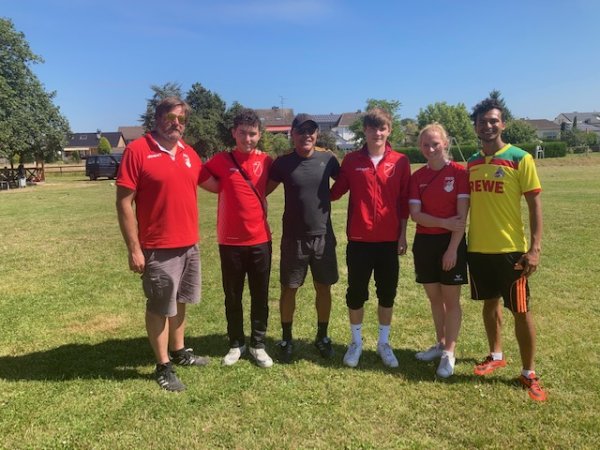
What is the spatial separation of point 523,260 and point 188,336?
3253 millimetres

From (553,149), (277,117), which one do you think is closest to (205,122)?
(553,149)

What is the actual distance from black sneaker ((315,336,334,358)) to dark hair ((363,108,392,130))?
1962 mm

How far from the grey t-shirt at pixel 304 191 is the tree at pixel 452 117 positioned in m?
77.6

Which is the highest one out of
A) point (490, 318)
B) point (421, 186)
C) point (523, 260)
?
point (421, 186)

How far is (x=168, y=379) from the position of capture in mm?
3684

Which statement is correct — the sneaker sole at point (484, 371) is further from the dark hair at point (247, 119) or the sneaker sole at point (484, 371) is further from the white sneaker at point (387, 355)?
the dark hair at point (247, 119)

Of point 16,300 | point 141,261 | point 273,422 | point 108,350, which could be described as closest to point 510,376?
point 273,422

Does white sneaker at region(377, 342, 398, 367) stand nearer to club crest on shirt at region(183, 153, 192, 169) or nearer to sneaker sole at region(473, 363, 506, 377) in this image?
sneaker sole at region(473, 363, 506, 377)

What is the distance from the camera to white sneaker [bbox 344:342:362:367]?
4.02 meters

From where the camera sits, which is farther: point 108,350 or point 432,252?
point 108,350

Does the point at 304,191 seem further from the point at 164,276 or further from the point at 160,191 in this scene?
the point at 164,276

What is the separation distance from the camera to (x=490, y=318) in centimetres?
385

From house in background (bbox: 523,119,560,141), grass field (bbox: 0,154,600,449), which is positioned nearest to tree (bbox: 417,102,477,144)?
house in background (bbox: 523,119,560,141)

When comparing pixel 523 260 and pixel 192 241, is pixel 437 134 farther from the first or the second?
pixel 192 241
